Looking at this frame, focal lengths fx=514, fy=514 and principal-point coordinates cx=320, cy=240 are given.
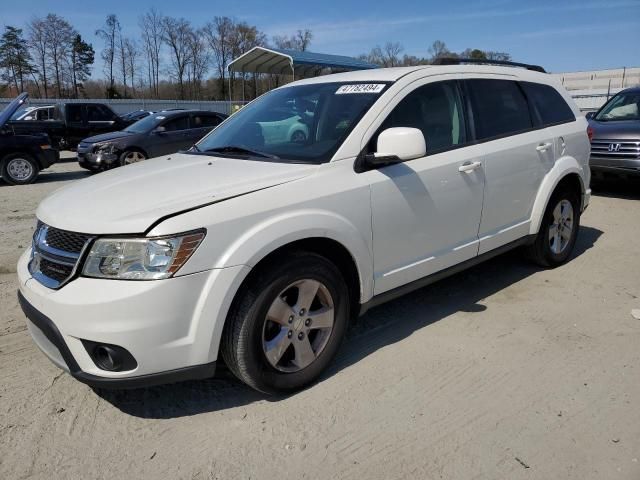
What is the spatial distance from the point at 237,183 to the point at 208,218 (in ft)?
1.17

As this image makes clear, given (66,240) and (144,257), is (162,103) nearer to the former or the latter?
(66,240)

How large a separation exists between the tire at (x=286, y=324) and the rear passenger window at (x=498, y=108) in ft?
6.13

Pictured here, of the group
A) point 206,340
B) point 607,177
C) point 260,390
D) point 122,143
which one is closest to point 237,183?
point 206,340

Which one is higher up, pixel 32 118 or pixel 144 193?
pixel 32 118

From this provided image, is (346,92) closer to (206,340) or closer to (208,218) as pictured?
(208,218)

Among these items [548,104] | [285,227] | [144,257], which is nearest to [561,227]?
[548,104]

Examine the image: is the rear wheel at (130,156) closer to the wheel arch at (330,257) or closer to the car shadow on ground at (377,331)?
the car shadow on ground at (377,331)

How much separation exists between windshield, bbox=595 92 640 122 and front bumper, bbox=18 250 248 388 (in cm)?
898

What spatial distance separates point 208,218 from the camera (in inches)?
95.5

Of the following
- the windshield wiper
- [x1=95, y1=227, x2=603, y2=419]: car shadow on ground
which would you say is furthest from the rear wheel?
[x1=95, y1=227, x2=603, y2=419]: car shadow on ground

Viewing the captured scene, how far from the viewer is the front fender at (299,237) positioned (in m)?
2.49

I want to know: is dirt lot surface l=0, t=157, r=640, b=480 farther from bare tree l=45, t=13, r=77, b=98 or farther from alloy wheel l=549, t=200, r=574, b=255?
bare tree l=45, t=13, r=77, b=98

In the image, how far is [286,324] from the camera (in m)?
2.79

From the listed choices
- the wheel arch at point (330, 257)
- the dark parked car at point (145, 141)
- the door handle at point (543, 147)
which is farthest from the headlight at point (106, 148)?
the wheel arch at point (330, 257)
